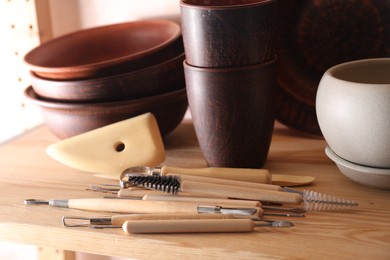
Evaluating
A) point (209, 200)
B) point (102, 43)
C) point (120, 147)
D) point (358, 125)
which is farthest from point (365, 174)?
point (102, 43)

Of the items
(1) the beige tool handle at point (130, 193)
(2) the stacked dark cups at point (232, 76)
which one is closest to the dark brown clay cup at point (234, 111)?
(2) the stacked dark cups at point (232, 76)

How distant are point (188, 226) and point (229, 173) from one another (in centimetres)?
12

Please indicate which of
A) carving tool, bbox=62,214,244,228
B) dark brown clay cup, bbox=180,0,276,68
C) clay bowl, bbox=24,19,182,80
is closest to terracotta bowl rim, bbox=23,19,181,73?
clay bowl, bbox=24,19,182,80

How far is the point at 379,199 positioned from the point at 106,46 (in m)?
0.48

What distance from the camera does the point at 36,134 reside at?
905 mm

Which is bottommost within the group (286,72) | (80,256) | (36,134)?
(80,256)

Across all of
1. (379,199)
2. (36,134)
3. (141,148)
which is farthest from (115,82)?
(379,199)

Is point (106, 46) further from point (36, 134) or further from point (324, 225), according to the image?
point (324, 225)

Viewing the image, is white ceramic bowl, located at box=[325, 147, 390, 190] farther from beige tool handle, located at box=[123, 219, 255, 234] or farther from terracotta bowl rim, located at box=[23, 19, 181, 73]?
terracotta bowl rim, located at box=[23, 19, 181, 73]

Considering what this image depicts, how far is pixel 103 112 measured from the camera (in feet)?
2.48

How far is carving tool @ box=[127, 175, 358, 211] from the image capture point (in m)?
0.60

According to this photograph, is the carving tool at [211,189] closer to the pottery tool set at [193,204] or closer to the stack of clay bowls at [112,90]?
the pottery tool set at [193,204]

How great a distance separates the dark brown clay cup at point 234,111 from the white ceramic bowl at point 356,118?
69 mm

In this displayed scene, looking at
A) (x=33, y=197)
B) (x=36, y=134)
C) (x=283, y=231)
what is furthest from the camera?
(x=36, y=134)
